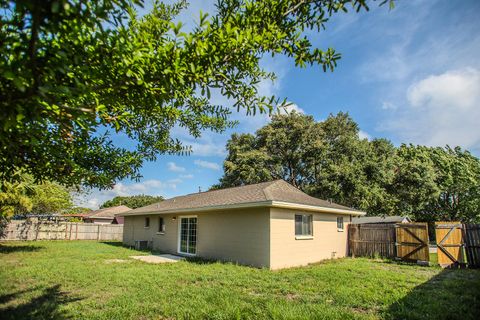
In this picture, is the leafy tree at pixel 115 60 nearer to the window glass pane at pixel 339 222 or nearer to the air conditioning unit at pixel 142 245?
the window glass pane at pixel 339 222

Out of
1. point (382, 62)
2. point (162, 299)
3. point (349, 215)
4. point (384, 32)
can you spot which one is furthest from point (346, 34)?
point (349, 215)

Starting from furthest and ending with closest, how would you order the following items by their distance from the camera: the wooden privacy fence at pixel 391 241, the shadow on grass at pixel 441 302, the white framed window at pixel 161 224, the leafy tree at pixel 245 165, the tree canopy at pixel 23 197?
the leafy tree at pixel 245 165 → the white framed window at pixel 161 224 → the wooden privacy fence at pixel 391 241 → the tree canopy at pixel 23 197 → the shadow on grass at pixel 441 302

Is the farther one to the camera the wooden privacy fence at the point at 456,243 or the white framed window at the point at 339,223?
the white framed window at the point at 339,223

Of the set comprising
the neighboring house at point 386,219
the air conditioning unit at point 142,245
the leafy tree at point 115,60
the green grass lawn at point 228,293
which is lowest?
the air conditioning unit at point 142,245

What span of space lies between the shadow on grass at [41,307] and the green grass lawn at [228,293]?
0.05 ft

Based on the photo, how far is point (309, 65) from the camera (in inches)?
107

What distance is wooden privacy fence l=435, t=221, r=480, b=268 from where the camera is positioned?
37.9 feet

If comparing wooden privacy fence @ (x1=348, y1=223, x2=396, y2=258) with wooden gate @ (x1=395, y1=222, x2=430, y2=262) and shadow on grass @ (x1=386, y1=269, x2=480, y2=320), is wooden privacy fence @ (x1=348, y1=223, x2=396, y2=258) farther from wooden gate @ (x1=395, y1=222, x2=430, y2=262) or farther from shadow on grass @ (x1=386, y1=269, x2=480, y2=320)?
shadow on grass @ (x1=386, y1=269, x2=480, y2=320)

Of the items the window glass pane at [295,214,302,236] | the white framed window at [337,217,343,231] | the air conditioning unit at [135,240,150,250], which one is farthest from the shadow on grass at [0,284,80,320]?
the white framed window at [337,217,343,231]

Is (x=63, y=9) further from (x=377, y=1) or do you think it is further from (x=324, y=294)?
(x=324, y=294)

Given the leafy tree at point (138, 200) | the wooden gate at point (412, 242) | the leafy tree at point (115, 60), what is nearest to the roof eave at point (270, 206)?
the wooden gate at point (412, 242)

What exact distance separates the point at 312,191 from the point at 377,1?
77.7 ft

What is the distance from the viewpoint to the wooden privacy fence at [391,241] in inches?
509

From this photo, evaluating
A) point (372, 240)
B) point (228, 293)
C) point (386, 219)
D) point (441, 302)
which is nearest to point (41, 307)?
point (228, 293)
